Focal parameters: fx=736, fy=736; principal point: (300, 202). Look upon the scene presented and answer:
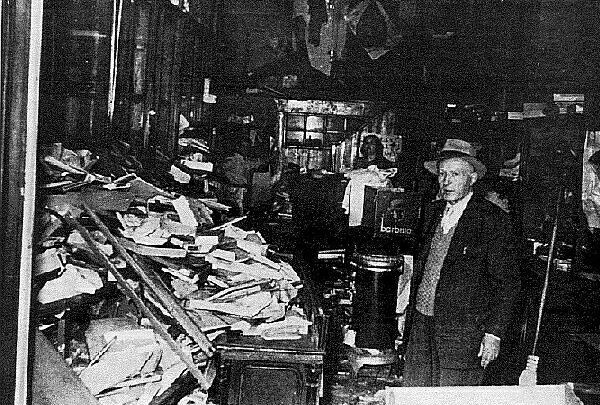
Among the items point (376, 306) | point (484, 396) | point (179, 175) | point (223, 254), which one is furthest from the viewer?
point (179, 175)

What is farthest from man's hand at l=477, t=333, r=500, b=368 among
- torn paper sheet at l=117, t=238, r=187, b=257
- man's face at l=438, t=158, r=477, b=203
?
torn paper sheet at l=117, t=238, r=187, b=257

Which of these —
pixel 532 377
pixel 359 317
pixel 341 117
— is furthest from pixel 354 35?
pixel 532 377

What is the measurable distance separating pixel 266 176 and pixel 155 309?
13.7 ft

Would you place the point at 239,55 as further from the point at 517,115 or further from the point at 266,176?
the point at 517,115

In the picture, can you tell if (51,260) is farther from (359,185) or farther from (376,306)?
(359,185)

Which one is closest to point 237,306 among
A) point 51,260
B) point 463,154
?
point 51,260

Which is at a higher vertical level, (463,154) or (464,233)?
(463,154)

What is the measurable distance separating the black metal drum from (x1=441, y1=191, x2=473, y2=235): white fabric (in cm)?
94

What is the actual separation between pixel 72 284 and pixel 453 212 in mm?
1719

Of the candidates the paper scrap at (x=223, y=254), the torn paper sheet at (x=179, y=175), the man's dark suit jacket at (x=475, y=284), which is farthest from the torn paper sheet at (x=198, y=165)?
the man's dark suit jacket at (x=475, y=284)

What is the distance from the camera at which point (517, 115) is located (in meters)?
6.30

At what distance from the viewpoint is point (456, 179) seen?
117 inches

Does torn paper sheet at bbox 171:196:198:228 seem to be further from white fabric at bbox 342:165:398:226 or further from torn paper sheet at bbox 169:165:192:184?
white fabric at bbox 342:165:398:226

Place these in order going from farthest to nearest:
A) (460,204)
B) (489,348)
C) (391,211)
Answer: (391,211), (460,204), (489,348)
